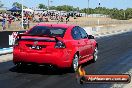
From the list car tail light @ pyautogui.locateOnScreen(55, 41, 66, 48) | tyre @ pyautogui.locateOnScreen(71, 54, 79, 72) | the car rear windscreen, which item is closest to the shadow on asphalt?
tyre @ pyautogui.locateOnScreen(71, 54, 79, 72)

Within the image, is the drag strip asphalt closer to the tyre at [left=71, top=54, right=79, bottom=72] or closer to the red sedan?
the tyre at [left=71, top=54, right=79, bottom=72]

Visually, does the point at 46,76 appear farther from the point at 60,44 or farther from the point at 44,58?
the point at 60,44

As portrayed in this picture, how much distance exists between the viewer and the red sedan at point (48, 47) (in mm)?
11875

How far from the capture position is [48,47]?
11.9m

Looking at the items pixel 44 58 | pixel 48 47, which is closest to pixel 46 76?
pixel 44 58

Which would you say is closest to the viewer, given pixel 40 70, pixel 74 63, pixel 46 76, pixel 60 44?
pixel 46 76

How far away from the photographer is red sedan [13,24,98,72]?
468 inches

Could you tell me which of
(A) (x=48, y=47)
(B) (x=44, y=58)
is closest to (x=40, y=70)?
(B) (x=44, y=58)

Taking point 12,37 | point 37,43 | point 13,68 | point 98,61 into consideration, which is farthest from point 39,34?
point 12,37

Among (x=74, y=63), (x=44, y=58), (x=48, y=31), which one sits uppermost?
(x=48, y=31)

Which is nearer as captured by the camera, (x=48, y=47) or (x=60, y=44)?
(x=48, y=47)

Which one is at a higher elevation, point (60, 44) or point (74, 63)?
point (60, 44)

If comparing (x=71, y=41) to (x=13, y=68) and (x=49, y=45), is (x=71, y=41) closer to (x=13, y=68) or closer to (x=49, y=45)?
(x=49, y=45)

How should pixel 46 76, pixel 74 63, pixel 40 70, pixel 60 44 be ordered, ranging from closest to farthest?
pixel 46 76, pixel 60 44, pixel 74 63, pixel 40 70
